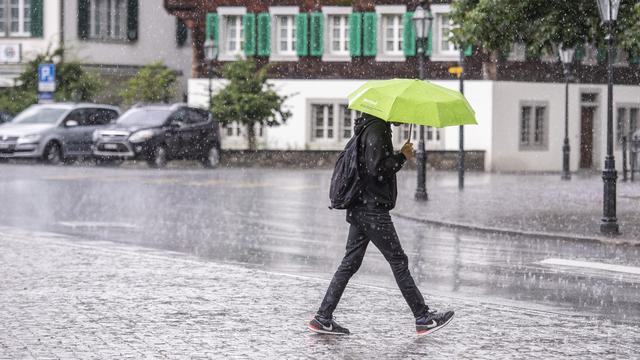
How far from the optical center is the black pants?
9.35 meters

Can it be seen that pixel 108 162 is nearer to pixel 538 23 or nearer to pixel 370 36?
pixel 370 36

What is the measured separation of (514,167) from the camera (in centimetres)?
4447

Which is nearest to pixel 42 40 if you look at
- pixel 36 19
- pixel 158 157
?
pixel 36 19

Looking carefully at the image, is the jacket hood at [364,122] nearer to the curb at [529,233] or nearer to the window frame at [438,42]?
the curb at [529,233]

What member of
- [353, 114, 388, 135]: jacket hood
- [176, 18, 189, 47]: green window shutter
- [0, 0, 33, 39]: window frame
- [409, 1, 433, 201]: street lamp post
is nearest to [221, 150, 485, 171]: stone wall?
[0, 0, 33, 39]: window frame

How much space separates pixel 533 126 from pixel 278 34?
9271mm

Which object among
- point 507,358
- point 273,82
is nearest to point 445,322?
point 507,358

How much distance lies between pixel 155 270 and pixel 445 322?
4.49 metres

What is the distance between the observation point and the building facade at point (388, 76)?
4441 centimetres

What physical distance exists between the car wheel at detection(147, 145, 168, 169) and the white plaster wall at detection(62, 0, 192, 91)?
50.9 ft

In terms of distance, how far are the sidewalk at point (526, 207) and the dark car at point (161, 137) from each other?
24.2ft

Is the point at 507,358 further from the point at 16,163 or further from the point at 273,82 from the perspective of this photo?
the point at 273,82

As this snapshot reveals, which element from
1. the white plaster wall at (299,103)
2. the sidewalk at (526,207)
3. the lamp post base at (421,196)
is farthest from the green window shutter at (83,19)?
the lamp post base at (421,196)

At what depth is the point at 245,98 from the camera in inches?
1700
